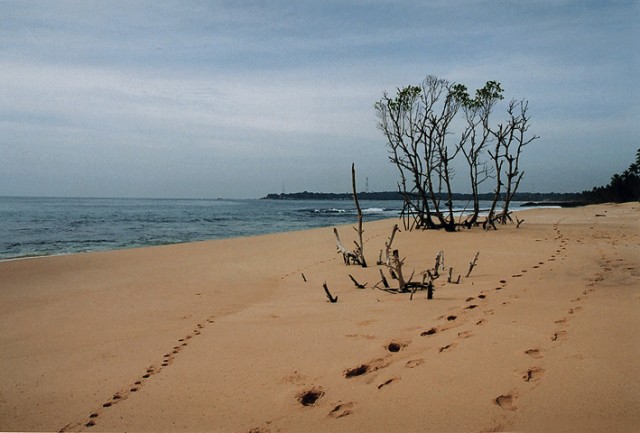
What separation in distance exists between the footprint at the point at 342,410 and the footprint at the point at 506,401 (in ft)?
3.26

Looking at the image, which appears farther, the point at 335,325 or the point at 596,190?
the point at 596,190

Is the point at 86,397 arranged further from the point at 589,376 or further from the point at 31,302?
the point at 31,302

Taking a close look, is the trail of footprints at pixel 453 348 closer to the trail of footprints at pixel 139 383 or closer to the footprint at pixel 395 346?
the footprint at pixel 395 346

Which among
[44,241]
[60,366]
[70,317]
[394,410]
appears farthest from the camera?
[44,241]

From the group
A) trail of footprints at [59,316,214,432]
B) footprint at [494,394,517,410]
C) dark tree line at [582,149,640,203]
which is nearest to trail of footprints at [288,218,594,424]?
footprint at [494,394,517,410]

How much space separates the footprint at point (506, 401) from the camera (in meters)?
2.73

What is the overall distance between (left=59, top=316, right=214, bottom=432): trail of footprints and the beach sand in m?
0.02

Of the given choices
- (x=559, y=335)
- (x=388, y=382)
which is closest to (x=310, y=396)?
(x=388, y=382)

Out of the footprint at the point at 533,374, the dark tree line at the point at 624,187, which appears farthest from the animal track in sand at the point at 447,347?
the dark tree line at the point at 624,187

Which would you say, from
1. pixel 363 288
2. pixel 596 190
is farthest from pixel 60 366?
pixel 596 190

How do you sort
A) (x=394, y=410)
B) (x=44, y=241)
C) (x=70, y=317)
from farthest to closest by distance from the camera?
1. (x=44, y=241)
2. (x=70, y=317)
3. (x=394, y=410)

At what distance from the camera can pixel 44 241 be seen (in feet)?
65.4

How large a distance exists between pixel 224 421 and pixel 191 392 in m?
0.63

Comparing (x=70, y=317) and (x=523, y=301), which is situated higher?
(x=523, y=301)
